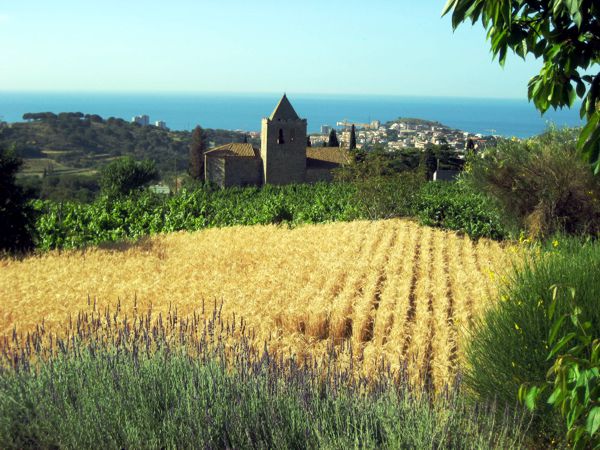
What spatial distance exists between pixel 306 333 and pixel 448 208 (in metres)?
10.3

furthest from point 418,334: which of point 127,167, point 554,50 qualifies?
point 127,167

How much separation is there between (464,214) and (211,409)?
13517 millimetres

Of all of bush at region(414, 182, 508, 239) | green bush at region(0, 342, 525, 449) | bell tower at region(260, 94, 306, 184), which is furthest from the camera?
bell tower at region(260, 94, 306, 184)

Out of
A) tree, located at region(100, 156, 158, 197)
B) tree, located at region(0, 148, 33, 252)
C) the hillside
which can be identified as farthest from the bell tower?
tree, located at region(0, 148, 33, 252)

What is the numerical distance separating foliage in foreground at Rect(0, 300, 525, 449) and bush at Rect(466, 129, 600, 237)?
9246 millimetres

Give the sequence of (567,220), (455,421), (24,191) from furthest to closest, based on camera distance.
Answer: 1. (24,191)
2. (567,220)
3. (455,421)

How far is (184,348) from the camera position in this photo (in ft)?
15.2

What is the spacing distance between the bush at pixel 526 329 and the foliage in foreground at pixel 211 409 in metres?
0.34

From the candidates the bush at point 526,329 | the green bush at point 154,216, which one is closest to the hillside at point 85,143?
the green bush at point 154,216

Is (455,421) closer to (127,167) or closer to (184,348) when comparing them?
(184,348)

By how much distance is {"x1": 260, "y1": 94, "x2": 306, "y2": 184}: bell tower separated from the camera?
5666 centimetres

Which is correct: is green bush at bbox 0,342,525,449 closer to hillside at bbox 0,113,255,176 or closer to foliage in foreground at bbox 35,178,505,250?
foliage in foreground at bbox 35,178,505,250

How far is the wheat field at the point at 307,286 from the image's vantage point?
7.25 m

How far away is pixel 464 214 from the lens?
53.4 ft
